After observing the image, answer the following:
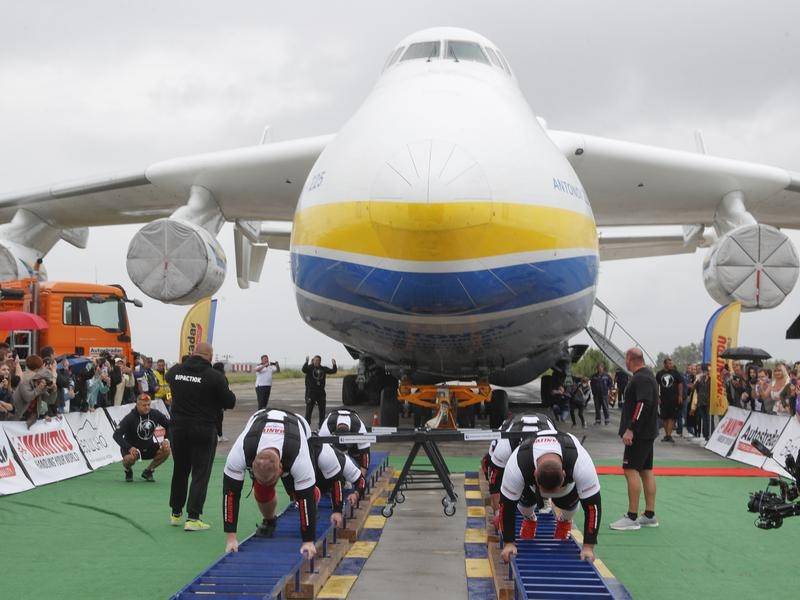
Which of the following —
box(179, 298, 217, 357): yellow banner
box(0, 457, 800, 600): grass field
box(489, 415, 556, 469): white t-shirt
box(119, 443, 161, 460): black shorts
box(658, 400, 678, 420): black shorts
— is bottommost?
box(0, 457, 800, 600): grass field

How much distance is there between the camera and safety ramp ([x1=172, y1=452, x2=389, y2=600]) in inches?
174

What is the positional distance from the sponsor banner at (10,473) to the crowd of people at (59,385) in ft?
1.38

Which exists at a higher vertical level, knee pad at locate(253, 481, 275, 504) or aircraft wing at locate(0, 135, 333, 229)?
aircraft wing at locate(0, 135, 333, 229)

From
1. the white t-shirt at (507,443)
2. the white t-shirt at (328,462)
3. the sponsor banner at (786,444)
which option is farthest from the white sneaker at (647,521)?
the sponsor banner at (786,444)

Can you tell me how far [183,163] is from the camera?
13594 mm

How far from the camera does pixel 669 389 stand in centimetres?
1376

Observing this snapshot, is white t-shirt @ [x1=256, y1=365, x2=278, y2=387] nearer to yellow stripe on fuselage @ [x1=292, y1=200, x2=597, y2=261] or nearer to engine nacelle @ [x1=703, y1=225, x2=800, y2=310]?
yellow stripe on fuselage @ [x1=292, y1=200, x2=597, y2=261]

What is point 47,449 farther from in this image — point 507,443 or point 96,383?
point 507,443

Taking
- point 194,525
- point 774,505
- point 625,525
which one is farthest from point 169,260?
point 774,505

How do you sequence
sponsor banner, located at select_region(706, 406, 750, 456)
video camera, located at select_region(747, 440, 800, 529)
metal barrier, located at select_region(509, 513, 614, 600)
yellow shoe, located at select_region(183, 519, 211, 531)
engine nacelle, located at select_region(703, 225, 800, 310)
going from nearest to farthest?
video camera, located at select_region(747, 440, 800, 529) → metal barrier, located at select_region(509, 513, 614, 600) → yellow shoe, located at select_region(183, 519, 211, 531) → engine nacelle, located at select_region(703, 225, 800, 310) → sponsor banner, located at select_region(706, 406, 750, 456)

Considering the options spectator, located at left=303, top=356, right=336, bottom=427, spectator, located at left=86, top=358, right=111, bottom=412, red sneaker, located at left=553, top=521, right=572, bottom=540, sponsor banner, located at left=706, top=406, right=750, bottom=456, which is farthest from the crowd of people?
sponsor banner, located at left=706, top=406, right=750, bottom=456

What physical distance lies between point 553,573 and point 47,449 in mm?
6963

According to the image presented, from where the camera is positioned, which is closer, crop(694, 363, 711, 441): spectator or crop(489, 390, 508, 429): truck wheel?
crop(489, 390, 508, 429): truck wheel

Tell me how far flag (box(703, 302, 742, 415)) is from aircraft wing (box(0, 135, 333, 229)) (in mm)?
6236
